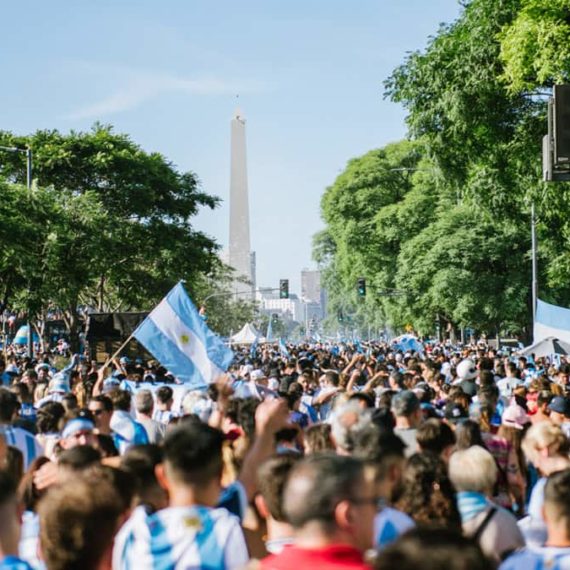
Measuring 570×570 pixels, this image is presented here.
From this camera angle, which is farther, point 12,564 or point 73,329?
point 73,329

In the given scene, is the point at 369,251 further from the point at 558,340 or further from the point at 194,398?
the point at 194,398

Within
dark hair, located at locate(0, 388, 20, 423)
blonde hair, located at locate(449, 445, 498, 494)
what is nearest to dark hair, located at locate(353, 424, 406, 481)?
blonde hair, located at locate(449, 445, 498, 494)

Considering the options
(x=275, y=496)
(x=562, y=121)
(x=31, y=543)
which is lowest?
(x=31, y=543)

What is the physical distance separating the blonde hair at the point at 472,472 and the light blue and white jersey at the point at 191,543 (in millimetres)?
1447

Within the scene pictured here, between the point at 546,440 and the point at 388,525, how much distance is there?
2074 millimetres

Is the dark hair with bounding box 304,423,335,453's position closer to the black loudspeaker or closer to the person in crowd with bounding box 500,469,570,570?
the person in crowd with bounding box 500,469,570,570

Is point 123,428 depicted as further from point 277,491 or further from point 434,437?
point 277,491

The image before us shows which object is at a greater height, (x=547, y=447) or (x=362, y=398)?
(x=362, y=398)

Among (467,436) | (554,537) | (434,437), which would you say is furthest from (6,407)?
(554,537)

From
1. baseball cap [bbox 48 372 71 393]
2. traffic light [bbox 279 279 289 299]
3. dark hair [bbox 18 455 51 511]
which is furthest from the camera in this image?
traffic light [bbox 279 279 289 299]

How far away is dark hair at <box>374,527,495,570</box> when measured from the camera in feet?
7.43

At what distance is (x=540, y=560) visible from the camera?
3.88 metres

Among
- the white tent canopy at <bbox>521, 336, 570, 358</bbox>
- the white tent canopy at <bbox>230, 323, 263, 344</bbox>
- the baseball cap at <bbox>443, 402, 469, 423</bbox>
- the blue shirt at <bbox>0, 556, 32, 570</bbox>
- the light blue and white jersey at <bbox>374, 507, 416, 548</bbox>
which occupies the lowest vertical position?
the light blue and white jersey at <bbox>374, 507, 416, 548</bbox>

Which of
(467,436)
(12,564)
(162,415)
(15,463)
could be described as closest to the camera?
(12,564)
